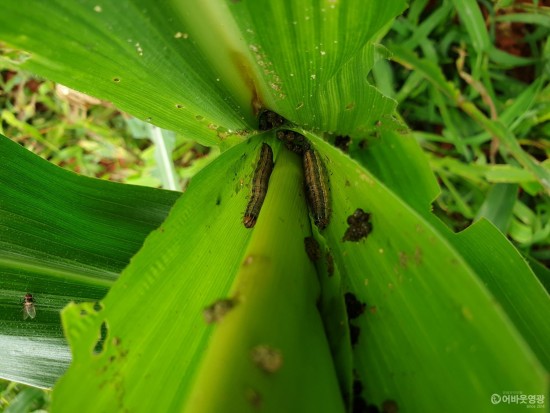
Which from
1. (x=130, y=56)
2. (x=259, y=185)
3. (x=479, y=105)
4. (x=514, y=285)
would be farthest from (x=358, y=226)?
(x=479, y=105)

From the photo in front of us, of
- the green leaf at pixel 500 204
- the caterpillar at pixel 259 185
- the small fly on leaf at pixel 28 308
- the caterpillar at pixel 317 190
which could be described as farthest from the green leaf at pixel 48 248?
the green leaf at pixel 500 204

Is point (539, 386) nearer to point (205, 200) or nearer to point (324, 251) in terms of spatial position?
point (324, 251)

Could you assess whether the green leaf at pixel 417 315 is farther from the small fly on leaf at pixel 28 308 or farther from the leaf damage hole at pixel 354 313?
the small fly on leaf at pixel 28 308

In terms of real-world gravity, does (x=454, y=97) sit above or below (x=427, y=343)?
above

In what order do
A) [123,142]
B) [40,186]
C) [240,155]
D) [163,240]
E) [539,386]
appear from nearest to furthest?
[539,386], [163,240], [240,155], [40,186], [123,142]

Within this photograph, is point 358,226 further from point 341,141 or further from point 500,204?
point 500,204

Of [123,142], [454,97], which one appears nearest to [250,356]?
[454,97]
